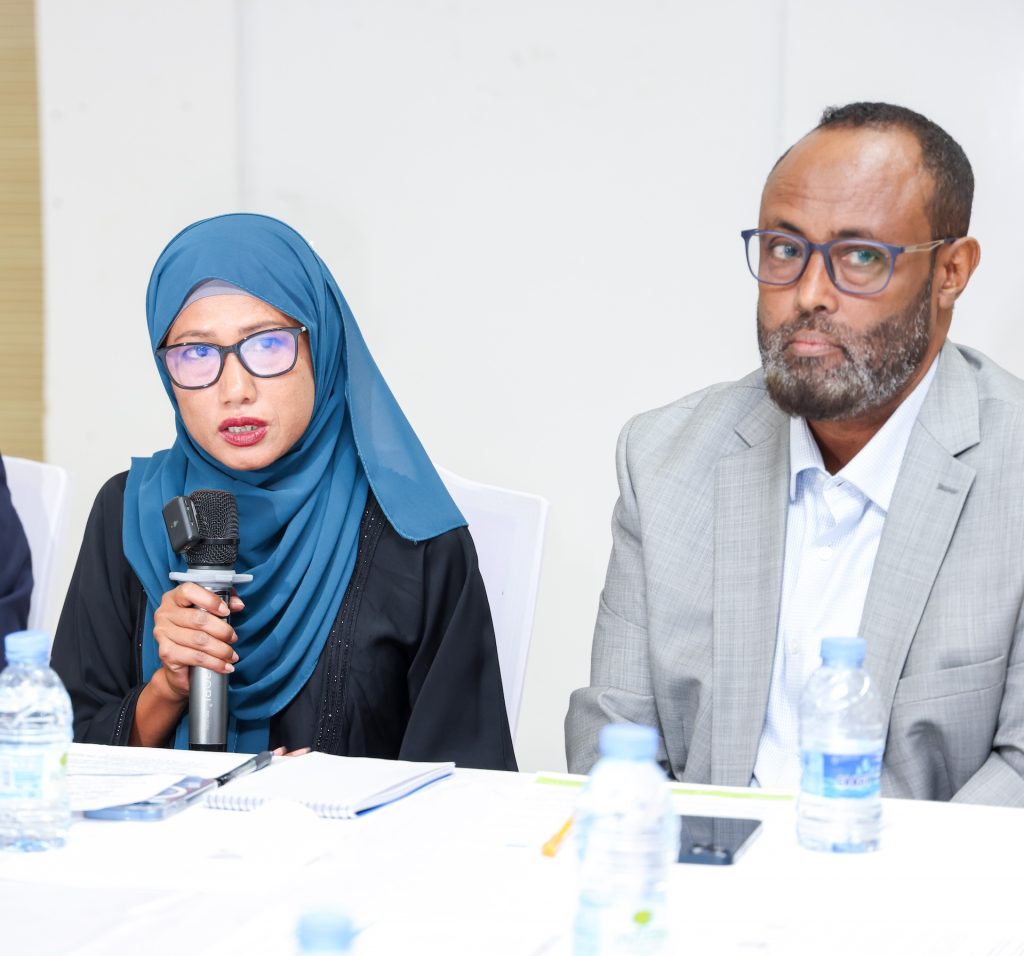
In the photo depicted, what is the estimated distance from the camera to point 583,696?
6.54 ft

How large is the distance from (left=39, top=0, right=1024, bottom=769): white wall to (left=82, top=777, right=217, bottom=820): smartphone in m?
2.40

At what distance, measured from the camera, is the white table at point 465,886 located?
1.07 metres

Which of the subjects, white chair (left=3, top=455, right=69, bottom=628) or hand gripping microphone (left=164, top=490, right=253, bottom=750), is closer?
hand gripping microphone (left=164, top=490, right=253, bottom=750)

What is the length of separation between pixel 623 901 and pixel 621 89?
3.04m

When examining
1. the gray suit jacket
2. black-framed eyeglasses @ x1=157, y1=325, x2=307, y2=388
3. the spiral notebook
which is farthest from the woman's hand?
the gray suit jacket

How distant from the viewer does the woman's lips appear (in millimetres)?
2088

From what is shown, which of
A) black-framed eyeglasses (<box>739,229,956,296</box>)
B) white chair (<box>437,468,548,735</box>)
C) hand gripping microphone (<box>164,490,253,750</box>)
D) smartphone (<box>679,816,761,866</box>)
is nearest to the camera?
smartphone (<box>679,816,761,866</box>)

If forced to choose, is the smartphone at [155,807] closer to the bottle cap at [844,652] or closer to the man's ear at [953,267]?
the bottle cap at [844,652]

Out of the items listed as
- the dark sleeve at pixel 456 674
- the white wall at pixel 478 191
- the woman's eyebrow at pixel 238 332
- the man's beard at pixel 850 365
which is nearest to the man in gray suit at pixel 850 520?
the man's beard at pixel 850 365

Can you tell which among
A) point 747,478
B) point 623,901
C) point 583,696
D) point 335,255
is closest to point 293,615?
point 583,696

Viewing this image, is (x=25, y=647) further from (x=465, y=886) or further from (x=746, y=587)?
(x=746, y=587)

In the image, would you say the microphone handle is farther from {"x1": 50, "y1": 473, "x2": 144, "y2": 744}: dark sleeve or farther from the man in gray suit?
the man in gray suit

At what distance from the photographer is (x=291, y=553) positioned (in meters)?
2.17

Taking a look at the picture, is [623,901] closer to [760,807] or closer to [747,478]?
[760,807]
